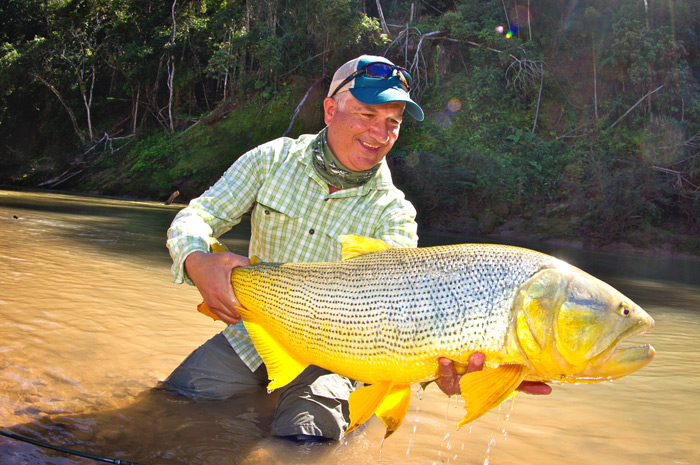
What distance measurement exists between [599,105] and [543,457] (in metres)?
20.4

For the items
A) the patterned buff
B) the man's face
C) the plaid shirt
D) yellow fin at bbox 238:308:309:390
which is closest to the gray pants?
the plaid shirt

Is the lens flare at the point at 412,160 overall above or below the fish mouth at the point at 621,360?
above

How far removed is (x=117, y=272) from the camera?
654cm

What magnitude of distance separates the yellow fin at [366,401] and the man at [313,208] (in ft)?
2.39

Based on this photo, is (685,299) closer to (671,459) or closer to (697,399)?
(697,399)

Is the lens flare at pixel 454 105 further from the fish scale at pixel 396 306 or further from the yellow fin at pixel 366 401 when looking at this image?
the yellow fin at pixel 366 401

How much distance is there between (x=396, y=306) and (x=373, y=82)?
1.28 meters

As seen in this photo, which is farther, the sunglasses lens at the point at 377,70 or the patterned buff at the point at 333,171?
the patterned buff at the point at 333,171

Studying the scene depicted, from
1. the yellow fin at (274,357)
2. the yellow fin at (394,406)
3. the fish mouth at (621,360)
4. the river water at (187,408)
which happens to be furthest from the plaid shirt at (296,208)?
the fish mouth at (621,360)

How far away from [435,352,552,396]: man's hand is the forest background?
15671 millimetres

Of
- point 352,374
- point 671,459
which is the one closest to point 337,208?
point 352,374

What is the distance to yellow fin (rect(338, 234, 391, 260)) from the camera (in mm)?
2232

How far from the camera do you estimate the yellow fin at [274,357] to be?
7.43ft

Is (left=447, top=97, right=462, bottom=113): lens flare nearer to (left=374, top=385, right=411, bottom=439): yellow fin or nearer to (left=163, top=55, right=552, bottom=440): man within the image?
(left=163, top=55, right=552, bottom=440): man
